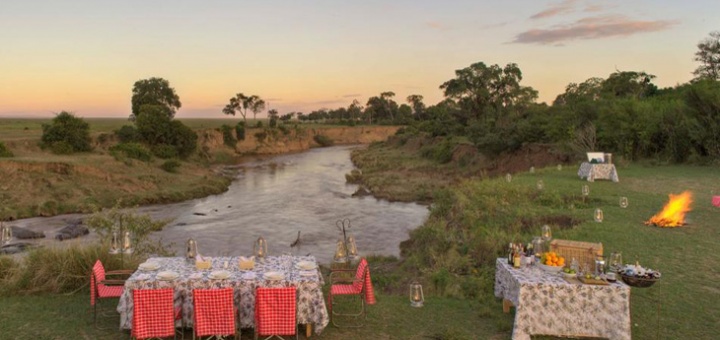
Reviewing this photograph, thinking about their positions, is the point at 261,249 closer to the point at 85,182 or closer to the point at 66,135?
the point at 85,182

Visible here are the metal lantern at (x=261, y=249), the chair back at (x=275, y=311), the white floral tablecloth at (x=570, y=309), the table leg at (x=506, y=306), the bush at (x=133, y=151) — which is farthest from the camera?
the bush at (x=133, y=151)

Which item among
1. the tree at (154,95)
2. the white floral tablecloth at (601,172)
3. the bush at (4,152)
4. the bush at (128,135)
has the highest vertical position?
the tree at (154,95)

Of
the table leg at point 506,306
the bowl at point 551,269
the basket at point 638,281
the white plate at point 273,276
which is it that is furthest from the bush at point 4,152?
the basket at point 638,281

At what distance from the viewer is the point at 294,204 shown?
3222 centimetres

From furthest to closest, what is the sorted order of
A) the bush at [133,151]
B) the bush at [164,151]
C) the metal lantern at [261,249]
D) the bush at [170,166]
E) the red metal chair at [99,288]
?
the bush at [164,151] < the bush at [170,166] < the bush at [133,151] < the metal lantern at [261,249] < the red metal chair at [99,288]

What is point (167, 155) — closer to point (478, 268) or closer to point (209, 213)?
point (209, 213)

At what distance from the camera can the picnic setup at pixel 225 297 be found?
23.0 ft

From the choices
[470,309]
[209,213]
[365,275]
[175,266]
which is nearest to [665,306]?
[470,309]

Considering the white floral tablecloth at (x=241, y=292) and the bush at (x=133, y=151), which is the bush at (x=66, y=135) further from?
the white floral tablecloth at (x=241, y=292)

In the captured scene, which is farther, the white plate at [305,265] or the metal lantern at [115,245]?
the metal lantern at [115,245]

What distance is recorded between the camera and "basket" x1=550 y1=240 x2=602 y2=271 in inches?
334

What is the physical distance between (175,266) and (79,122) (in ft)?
133

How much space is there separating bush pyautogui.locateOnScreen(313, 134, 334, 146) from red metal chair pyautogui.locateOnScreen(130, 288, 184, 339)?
97.0m

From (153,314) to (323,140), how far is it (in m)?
98.9
